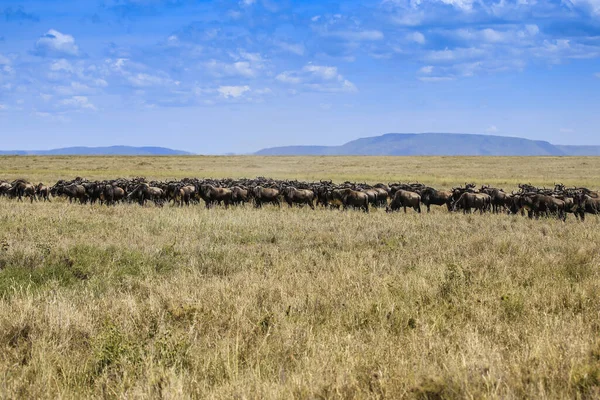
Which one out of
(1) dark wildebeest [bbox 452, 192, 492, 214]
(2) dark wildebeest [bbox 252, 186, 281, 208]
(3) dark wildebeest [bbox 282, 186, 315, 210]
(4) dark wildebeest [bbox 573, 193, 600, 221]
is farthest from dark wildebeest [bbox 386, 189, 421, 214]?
(4) dark wildebeest [bbox 573, 193, 600, 221]

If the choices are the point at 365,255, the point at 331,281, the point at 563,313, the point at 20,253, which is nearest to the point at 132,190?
the point at 20,253

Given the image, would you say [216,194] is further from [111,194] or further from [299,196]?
[111,194]

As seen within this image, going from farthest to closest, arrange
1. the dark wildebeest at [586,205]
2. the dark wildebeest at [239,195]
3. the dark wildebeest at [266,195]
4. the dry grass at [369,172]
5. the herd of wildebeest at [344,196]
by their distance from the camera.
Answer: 1. the dry grass at [369,172]
2. the dark wildebeest at [239,195]
3. the dark wildebeest at [266,195]
4. the herd of wildebeest at [344,196]
5. the dark wildebeest at [586,205]

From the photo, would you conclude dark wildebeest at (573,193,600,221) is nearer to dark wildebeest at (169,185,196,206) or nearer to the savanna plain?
the savanna plain

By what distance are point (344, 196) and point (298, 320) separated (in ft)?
60.8

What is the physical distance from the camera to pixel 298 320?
6355 millimetres

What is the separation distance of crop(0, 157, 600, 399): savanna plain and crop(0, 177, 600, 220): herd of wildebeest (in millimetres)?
10997

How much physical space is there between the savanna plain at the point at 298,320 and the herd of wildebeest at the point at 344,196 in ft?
36.1

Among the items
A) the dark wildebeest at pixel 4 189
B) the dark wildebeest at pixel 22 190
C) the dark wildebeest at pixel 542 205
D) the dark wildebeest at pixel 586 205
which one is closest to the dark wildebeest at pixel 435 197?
the dark wildebeest at pixel 542 205

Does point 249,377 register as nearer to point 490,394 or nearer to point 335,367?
point 335,367

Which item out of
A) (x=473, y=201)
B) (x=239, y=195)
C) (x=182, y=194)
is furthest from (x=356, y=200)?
(x=182, y=194)

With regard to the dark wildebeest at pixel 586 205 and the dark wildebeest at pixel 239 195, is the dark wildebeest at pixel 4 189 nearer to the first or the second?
the dark wildebeest at pixel 239 195

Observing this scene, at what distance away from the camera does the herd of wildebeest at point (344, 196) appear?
71.4ft

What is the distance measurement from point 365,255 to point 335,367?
635cm
